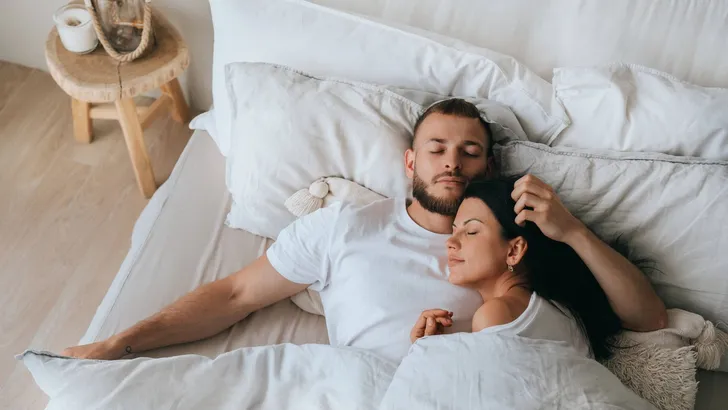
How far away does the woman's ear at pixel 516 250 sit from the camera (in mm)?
1169

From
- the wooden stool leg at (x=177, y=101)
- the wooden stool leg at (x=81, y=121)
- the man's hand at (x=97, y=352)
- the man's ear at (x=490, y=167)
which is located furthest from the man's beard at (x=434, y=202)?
the wooden stool leg at (x=81, y=121)

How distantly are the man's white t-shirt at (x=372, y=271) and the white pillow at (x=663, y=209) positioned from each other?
0.29 meters

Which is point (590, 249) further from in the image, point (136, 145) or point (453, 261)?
point (136, 145)

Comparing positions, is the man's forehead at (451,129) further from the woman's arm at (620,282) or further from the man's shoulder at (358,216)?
the woman's arm at (620,282)

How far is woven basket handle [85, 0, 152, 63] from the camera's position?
1.69 meters

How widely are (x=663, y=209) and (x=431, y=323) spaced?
21.0 inches

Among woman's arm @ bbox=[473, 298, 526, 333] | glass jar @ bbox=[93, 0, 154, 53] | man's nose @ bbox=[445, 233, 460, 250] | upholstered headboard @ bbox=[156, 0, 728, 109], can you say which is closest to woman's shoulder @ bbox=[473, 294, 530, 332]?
woman's arm @ bbox=[473, 298, 526, 333]

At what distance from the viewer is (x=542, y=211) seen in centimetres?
115

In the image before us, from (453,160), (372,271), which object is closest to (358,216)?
(372,271)

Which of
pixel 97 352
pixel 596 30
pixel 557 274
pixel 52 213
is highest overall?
pixel 596 30

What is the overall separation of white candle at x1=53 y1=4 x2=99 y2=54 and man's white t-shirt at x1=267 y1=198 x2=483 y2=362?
2.83 ft

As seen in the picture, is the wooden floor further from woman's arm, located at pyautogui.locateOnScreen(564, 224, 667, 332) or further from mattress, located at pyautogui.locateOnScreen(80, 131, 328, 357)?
woman's arm, located at pyautogui.locateOnScreen(564, 224, 667, 332)

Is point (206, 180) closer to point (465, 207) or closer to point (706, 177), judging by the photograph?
point (465, 207)

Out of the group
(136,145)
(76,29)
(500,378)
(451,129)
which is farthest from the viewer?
(136,145)
